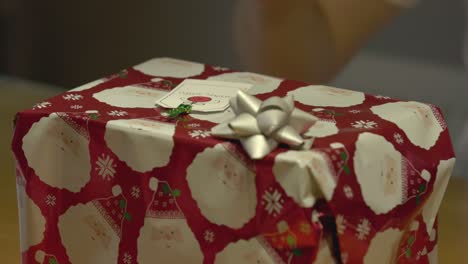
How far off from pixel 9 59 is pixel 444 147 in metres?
1.58

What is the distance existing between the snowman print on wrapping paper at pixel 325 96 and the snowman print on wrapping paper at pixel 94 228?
31 cm

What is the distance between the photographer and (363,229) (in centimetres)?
115

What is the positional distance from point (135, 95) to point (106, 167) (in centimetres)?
15

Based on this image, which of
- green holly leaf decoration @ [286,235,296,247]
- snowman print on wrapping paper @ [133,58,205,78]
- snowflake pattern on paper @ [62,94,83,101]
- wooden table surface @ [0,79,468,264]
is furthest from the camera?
wooden table surface @ [0,79,468,264]

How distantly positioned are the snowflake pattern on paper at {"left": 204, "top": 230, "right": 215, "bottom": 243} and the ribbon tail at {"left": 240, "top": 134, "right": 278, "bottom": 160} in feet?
0.41

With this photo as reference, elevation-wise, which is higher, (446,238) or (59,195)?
(59,195)

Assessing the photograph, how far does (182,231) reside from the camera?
1.20m

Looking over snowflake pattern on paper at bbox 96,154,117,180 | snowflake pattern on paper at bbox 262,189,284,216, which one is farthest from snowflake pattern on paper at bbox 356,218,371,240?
snowflake pattern on paper at bbox 96,154,117,180

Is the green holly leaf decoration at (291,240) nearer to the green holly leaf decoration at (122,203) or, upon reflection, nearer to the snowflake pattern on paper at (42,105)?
the green holly leaf decoration at (122,203)

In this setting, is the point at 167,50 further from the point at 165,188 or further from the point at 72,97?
the point at 165,188

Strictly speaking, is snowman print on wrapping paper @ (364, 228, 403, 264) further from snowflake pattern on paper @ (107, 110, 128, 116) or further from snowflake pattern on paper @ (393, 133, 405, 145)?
snowflake pattern on paper @ (107, 110, 128, 116)

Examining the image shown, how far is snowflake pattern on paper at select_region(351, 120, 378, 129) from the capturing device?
1221mm

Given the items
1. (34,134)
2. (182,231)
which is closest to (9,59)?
(34,134)

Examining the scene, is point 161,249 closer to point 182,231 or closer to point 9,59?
point 182,231
